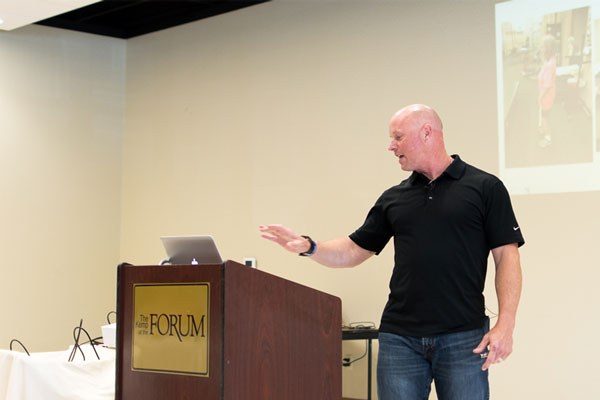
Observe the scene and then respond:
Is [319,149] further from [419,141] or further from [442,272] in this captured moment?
[442,272]

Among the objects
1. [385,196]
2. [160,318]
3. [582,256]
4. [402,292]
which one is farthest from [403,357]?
[582,256]

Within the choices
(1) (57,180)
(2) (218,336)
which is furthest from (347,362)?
(2) (218,336)

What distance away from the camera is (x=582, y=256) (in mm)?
4387

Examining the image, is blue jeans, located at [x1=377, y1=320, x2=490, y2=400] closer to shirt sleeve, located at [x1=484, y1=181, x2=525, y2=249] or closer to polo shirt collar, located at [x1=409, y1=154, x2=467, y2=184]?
shirt sleeve, located at [x1=484, y1=181, x2=525, y2=249]

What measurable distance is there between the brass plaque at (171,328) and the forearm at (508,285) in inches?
34.4

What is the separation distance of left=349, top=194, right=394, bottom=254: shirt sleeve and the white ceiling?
10.6 feet

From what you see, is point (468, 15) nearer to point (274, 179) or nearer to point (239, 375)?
point (274, 179)

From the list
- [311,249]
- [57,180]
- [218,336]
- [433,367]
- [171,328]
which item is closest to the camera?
[218,336]

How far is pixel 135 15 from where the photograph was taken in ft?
21.6

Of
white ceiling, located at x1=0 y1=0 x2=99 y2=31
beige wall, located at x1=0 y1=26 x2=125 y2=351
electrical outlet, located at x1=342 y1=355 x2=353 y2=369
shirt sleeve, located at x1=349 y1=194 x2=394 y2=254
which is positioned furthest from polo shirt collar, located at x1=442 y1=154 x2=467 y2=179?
beige wall, located at x1=0 y1=26 x2=125 y2=351

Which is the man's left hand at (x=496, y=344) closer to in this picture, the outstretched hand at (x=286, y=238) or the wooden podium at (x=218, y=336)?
the wooden podium at (x=218, y=336)

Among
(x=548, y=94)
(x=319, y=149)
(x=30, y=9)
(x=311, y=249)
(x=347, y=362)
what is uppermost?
(x=30, y=9)

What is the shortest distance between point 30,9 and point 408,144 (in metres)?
3.73

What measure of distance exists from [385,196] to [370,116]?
2659 millimetres
